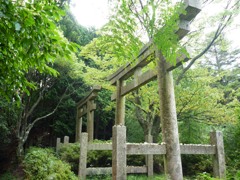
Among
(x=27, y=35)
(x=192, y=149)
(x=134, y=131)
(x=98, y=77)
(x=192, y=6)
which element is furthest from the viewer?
(x=134, y=131)

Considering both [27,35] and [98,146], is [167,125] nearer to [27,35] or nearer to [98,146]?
[27,35]

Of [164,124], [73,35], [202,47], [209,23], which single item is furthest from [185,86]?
[73,35]

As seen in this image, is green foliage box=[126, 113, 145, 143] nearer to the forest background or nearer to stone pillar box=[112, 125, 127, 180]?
the forest background

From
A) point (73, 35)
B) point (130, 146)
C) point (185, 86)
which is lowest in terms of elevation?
point (130, 146)

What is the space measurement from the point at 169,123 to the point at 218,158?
0.96 meters

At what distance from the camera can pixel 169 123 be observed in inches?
139

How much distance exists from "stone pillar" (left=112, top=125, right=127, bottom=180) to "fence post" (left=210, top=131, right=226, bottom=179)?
1642 millimetres

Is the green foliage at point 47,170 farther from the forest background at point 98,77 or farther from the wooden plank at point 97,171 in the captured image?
the forest background at point 98,77

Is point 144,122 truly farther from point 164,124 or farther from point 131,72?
point 164,124

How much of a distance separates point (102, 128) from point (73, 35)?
7072 mm

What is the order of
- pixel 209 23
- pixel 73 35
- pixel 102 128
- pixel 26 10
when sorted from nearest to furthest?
pixel 26 10 < pixel 209 23 < pixel 73 35 < pixel 102 128

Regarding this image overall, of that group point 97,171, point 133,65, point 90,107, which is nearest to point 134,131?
point 90,107

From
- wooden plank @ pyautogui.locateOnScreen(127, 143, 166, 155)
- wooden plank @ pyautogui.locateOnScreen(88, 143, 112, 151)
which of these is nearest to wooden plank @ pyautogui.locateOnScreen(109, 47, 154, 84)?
wooden plank @ pyautogui.locateOnScreen(127, 143, 166, 155)

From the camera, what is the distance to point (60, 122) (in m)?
14.6
